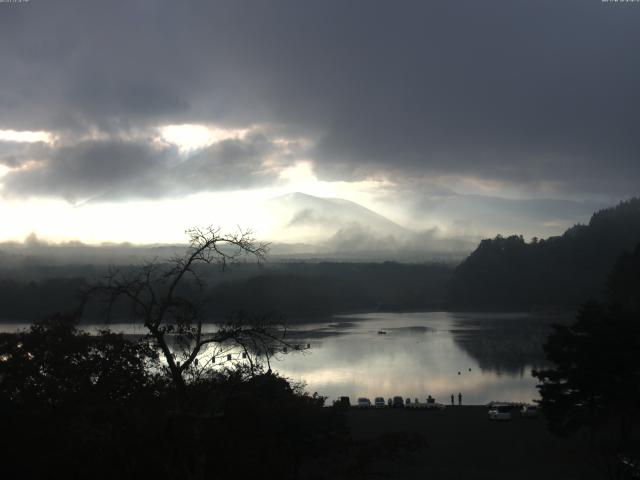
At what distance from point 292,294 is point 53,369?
8155cm

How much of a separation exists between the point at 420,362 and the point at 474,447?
79.4 feet

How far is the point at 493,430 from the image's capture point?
18484mm

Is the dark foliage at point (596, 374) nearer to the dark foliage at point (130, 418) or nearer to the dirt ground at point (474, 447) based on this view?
the dirt ground at point (474, 447)

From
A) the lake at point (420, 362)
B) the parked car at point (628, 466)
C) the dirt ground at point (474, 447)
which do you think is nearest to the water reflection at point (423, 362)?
the lake at point (420, 362)

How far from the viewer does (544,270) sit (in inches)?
4195

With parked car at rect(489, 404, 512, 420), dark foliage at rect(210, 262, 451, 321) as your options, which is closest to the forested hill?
dark foliage at rect(210, 262, 451, 321)

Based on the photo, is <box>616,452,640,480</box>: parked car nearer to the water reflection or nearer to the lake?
the lake

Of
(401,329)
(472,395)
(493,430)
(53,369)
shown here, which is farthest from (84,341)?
(401,329)

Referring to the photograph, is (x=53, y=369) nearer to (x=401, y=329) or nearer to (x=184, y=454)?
(x=184, y=454)

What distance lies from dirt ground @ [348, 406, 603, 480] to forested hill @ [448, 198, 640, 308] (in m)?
80.4

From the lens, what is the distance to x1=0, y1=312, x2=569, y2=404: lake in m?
30.4

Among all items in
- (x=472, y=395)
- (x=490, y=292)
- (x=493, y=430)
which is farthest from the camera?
(x=490, y=292)

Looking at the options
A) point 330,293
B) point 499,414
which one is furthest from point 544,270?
point 499,414

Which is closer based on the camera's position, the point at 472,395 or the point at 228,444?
the point at 228,444
